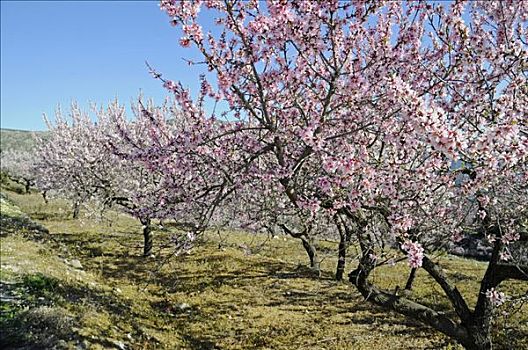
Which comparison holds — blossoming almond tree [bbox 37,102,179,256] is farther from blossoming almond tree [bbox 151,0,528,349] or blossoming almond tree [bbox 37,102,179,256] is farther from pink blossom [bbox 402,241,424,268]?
pink blossom [bbox 402,241,424,268]

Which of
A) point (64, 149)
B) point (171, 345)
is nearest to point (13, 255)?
point (171, 345)

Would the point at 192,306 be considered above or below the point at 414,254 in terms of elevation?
below

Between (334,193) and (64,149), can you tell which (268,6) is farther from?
(64,149)

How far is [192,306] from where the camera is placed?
14.7 m

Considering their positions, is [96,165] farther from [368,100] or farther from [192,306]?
[368,100]

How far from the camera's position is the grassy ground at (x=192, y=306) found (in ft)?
31.4

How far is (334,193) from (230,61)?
271 cm

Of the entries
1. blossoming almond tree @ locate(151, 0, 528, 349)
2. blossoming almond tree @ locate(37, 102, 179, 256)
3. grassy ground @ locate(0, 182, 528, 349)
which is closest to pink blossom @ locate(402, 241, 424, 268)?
blossoming almond tree @ locate(151, 0, 528, 349)

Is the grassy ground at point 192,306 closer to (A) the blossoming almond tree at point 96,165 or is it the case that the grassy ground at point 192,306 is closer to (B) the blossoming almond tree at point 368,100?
(B) the blossoming almond tree at point 368,100

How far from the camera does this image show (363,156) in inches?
254

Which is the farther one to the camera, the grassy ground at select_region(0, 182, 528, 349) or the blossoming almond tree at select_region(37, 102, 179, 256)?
the blossoming almond tree at select_region(37, 102, 179, 256)

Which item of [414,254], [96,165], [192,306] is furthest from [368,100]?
[96,165]

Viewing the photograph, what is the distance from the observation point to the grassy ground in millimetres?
9586

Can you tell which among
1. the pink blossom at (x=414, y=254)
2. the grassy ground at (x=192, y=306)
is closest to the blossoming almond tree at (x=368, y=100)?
the pink blossom at (x=414, y=254)
